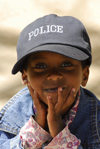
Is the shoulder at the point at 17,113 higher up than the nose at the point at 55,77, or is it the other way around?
the nose at the point at 55,77

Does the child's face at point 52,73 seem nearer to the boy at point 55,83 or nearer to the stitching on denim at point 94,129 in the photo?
the boy at point 55,83

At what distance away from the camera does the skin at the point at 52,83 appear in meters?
1.31

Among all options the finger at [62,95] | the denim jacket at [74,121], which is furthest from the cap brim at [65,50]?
the denim jacket at [74,121]

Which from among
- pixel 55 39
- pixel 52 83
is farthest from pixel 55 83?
pixel 55 39

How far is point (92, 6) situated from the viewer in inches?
74.5

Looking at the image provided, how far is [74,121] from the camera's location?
1.45m

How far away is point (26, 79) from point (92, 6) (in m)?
0.61

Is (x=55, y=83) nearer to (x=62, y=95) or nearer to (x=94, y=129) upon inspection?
(x=62, y=95)

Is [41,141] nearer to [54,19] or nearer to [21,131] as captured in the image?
[21,131]

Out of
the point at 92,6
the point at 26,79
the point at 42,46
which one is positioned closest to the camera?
the point at 42,46

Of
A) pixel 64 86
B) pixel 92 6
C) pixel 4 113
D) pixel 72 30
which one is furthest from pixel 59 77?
pixel 92 6

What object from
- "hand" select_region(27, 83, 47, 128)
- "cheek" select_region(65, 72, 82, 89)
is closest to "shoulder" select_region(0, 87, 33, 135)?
"hand" select_region(27, 83, 47, 128)

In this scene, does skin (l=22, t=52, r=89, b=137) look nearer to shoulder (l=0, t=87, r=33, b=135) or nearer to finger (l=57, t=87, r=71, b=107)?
finger (l=57, t=87, r=71, b=107)

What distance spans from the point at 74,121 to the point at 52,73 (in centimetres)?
23
